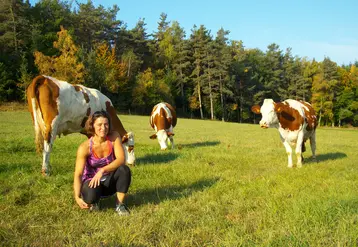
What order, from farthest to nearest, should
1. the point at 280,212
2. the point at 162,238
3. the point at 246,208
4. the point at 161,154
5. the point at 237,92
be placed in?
the point at 237,92 < the point at 161,154 < the point at 246,208 < the point at 280,212 < the point at 162,238

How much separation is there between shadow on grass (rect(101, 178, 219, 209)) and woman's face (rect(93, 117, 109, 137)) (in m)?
1.14

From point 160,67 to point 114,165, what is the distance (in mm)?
67219

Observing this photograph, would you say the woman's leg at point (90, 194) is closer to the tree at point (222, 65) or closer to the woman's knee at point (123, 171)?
the woman's knee at point (123, 171)

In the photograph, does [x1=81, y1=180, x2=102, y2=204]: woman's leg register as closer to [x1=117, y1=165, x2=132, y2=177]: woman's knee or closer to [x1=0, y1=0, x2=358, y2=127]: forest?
[x1=117, y1=165, x2=132, y2=177]: woman's knee

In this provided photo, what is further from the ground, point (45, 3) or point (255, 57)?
point (45, 3)

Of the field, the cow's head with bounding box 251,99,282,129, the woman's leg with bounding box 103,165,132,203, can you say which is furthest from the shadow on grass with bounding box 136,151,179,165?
the woman's leg with bounding box 103,165,132,203

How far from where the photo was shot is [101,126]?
4629mm

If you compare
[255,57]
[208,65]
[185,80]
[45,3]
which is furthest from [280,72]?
[45,3]

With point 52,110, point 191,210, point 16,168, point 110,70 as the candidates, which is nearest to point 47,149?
point 16,168

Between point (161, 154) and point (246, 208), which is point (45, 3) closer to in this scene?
point (161, 154)

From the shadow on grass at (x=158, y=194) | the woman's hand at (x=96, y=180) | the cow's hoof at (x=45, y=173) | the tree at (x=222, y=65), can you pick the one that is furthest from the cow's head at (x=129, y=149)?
the tree at (x=222, y=65)

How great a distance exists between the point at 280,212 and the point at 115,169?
94.7 inches

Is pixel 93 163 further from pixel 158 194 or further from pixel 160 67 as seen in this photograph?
pixel 160 67

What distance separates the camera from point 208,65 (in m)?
64.2
